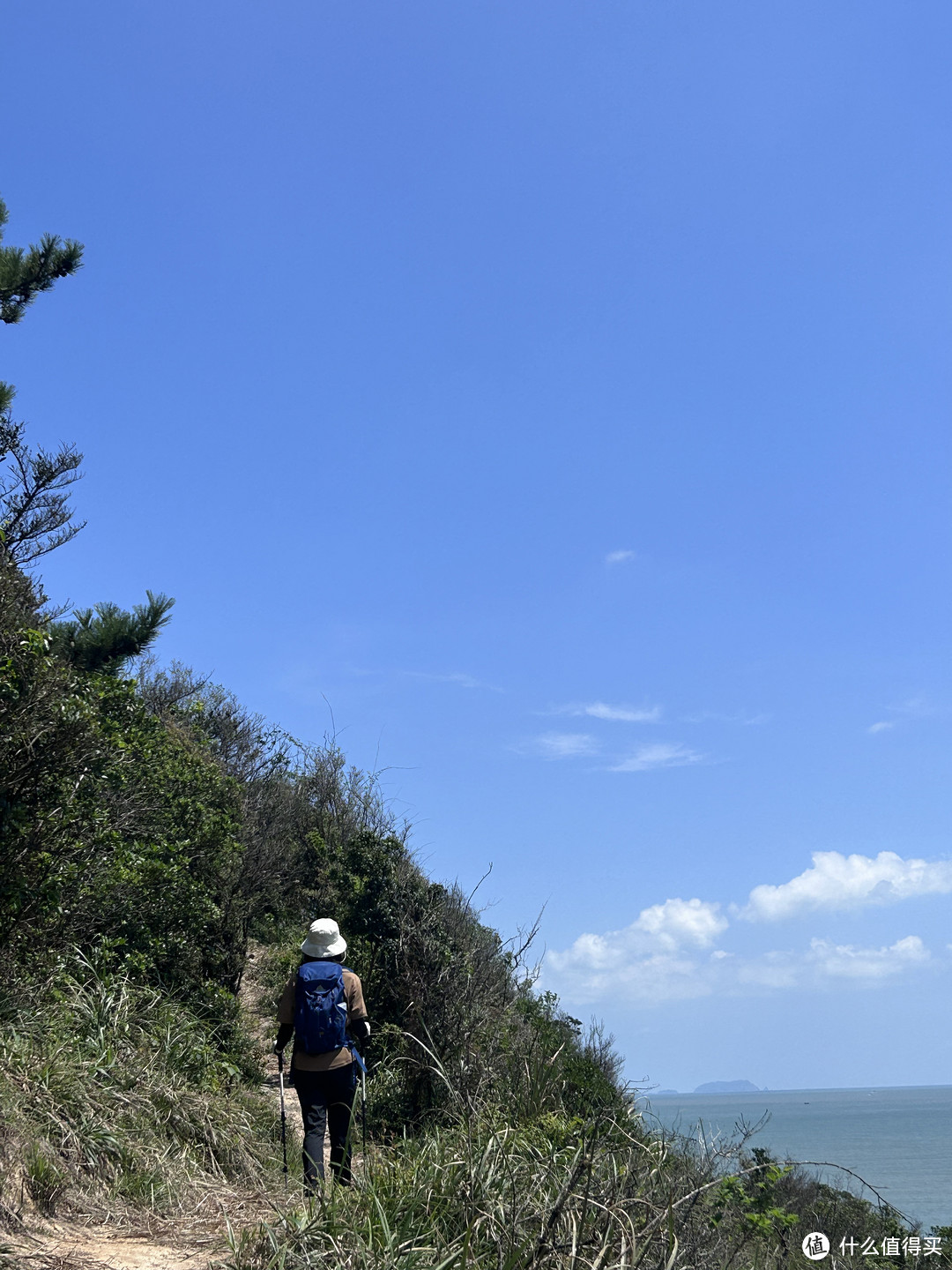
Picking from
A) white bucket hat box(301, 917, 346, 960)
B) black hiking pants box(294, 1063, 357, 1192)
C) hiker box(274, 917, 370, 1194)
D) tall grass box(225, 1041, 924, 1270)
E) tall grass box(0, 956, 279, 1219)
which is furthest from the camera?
white bucket hat box(301, 917, 346, 960)

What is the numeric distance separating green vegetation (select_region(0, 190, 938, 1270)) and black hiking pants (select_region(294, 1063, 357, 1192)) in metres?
0.42

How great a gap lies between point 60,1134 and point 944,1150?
85.5 meters

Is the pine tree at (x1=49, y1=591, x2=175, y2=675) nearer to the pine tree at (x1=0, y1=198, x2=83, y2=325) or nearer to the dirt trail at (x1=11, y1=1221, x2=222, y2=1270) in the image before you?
the pine tree at (x1=0, y1=198, x2=83, y2=325)

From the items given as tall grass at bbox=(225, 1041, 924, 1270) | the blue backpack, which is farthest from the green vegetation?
the blue backpack

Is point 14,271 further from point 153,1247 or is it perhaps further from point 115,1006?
point 153,1247

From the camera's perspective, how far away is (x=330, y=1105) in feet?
21.0

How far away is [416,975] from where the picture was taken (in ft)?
37.9

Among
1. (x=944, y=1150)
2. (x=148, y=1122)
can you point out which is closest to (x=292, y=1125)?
(x=148, y=1122)

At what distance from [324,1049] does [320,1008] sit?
248mm

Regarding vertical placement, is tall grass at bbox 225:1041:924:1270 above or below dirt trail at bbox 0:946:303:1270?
above

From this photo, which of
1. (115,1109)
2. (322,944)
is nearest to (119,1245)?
(115,1109)

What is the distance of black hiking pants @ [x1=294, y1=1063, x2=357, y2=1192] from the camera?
6.19m

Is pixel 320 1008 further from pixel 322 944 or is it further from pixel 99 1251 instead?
pixel 99 1251

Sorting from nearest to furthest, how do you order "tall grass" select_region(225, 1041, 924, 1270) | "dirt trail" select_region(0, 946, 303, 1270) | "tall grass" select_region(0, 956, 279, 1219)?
"tall grass" select_region(225, 1041, 924, 1270) → "dirt trail" select_region(0, 946, 303, 1270) → "tall grass" select_region(0, 956, 279, 1219)
